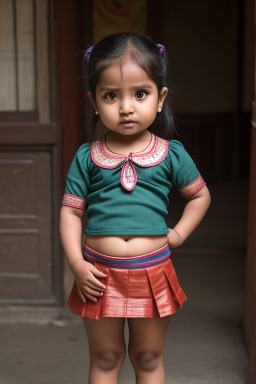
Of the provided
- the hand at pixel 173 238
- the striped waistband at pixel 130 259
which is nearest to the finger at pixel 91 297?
the striped waistband at pixel 130 259

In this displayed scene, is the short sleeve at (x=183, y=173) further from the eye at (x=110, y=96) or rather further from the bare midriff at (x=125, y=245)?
the eye at (x=110, y=96)

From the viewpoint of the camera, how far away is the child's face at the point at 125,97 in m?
1.86

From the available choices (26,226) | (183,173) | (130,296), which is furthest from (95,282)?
(26,226)

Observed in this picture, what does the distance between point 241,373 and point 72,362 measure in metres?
0.93

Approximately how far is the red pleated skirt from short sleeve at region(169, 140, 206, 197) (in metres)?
0.25

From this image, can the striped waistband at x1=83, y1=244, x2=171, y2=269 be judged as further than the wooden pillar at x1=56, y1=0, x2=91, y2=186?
No

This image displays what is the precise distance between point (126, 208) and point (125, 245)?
0.13 meters

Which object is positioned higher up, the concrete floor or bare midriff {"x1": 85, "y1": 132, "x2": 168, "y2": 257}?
bare midriff {"x1": 85, "y1": 132, "x2": 168, "y2": 257}

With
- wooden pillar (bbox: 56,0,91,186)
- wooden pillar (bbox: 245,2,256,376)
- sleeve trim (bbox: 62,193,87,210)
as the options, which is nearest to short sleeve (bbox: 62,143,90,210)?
sleeve trim (bbox: 62,193,87,210)

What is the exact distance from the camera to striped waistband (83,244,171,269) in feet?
6.39

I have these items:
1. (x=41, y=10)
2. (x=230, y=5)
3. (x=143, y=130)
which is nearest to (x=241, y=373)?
(x=143, y=130)

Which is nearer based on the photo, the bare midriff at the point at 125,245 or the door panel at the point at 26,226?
the bare midriff at the point at 125,245

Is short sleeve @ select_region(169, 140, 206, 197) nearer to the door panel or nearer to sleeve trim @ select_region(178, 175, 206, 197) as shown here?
sleeve trim @ select_region(178, 175, 206, 197)

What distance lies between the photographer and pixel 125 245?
194cm
